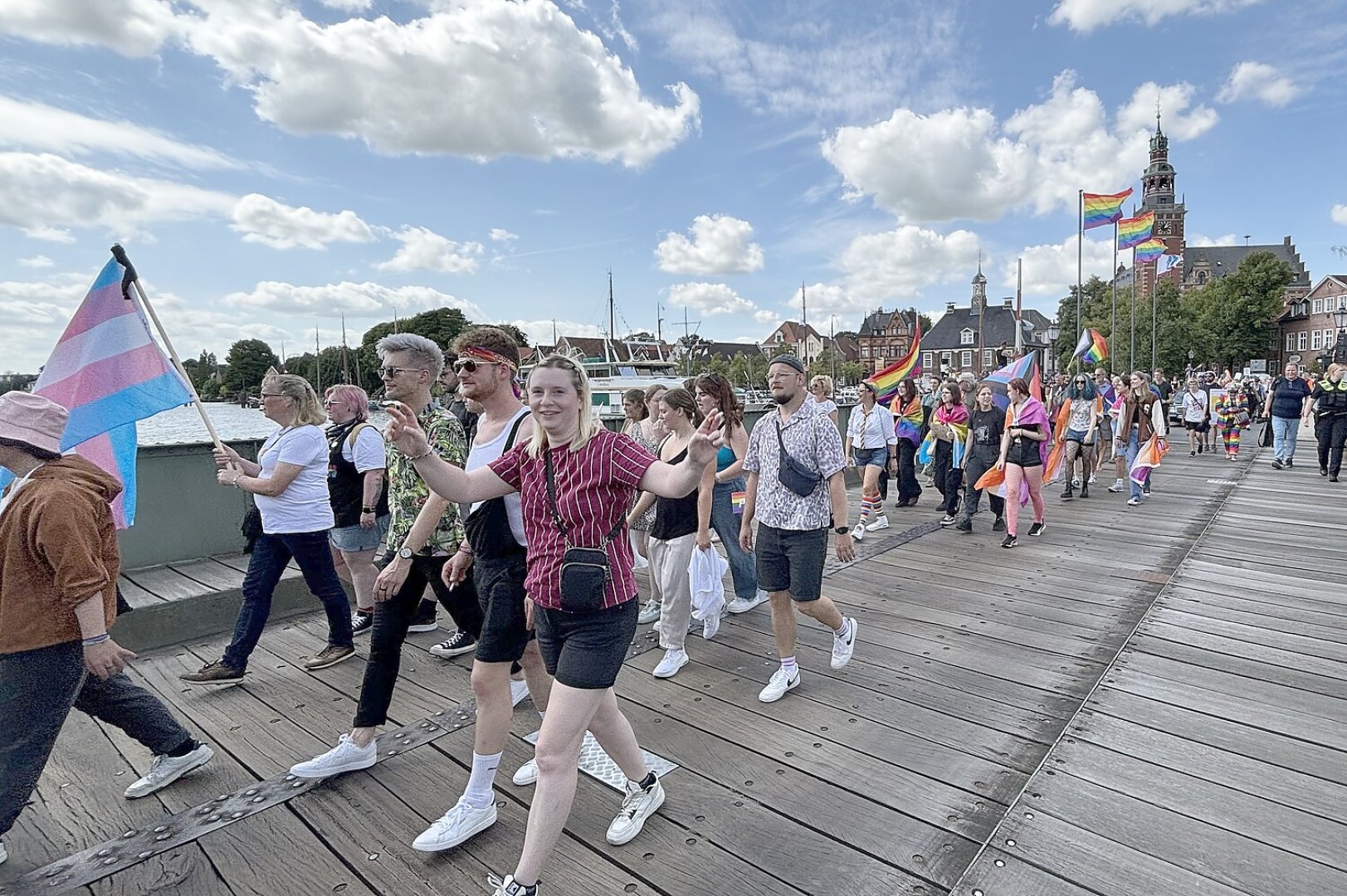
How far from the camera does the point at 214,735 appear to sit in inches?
146

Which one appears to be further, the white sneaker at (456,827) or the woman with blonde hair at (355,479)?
the woman with blonde hair at (355,479)

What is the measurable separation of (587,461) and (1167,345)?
207 ft

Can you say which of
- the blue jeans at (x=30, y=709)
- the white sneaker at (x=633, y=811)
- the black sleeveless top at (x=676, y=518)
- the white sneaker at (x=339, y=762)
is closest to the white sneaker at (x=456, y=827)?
the white sneaker at (x=633, y=811)

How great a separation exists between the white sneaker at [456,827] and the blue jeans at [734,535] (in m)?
2.90

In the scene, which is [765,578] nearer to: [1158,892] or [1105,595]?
[1158,892]

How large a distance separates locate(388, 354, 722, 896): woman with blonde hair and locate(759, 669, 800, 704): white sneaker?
151 centimetres

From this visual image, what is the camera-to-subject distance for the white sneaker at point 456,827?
2650 mm

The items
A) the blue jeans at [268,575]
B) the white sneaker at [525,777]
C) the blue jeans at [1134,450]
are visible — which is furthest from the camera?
the blue jeans at [1134,450]

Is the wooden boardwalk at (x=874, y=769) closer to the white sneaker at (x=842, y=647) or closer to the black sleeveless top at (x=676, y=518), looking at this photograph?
the white sneaker at (x=842, y=647)

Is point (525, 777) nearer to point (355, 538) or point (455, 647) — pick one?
point (455, 647)

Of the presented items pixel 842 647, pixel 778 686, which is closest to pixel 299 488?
pixel 778 686

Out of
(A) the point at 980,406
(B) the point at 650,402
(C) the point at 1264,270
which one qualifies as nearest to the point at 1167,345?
(C) the point at 1264,270

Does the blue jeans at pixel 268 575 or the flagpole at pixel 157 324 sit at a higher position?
the flagpole at pixel 157 324

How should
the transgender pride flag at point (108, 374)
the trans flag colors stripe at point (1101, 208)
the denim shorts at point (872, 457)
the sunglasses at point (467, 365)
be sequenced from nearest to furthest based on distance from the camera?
the sunglasses at point (467, 365)
the transgender pride flag at point (108, 374)
the denim shorts at point (872, 457)
the trans flag colors stripe at point (1101, 208)
